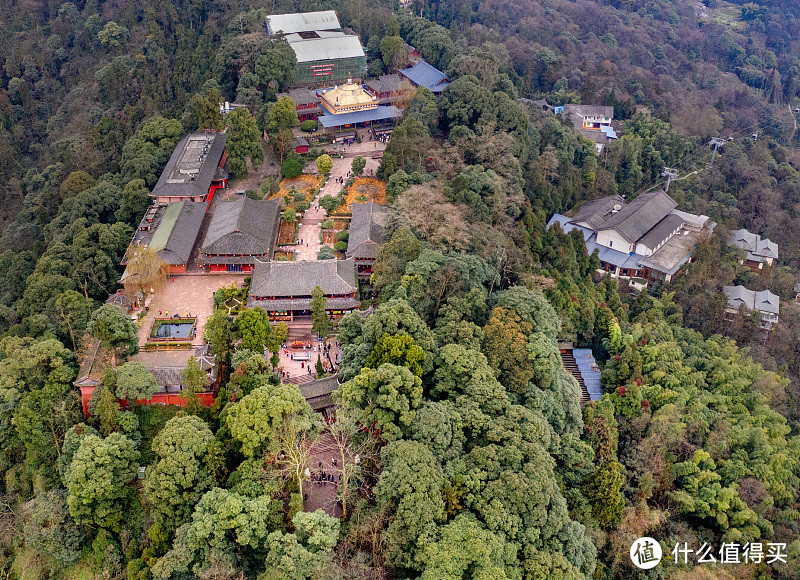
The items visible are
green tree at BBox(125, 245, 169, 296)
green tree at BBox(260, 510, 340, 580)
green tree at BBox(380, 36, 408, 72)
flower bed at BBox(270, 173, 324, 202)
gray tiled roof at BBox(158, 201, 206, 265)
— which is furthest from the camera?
green tree at BBox(380, 36, 408, 72)

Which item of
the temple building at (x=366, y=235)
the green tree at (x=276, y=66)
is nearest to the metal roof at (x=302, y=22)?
the green tree at (x=276, y=66)

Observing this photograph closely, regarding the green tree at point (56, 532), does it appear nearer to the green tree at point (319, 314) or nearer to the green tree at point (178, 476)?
the green tree at point (178, 476)

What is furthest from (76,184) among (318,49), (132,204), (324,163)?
(318,49)

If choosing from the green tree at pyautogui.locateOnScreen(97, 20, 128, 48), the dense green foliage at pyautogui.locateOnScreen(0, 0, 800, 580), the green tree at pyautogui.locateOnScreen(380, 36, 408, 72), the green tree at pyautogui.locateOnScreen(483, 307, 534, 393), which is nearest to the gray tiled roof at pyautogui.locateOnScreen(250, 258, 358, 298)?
the dense green foliage at pyautogui.locateOnScreen(0, 0, 800, 580)

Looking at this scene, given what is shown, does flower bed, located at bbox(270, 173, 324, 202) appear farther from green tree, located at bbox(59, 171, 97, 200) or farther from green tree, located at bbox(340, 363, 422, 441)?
green tree, located at bbox(340, 363, 422, 441)

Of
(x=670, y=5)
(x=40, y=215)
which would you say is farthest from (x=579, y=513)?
(x=670, y=5)

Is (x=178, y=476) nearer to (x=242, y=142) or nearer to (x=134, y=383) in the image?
(x=134, y=383)
